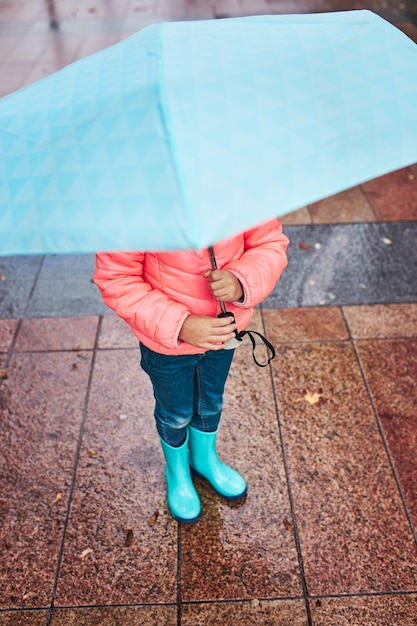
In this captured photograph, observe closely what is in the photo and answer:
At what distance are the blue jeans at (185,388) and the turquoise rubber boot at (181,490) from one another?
0.11m

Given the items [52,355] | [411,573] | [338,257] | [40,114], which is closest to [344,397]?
[411,573]

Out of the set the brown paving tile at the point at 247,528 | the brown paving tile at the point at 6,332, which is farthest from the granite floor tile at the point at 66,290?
the brown paving tile at the point at 247,528

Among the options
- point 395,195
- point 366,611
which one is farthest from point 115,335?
point 395,195

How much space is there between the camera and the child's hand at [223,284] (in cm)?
189

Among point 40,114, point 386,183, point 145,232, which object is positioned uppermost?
point 40,114

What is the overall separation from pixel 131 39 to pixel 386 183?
4.05m

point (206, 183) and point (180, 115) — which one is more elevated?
point (180, 115)

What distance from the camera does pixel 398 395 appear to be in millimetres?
3311

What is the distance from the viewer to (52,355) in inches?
141

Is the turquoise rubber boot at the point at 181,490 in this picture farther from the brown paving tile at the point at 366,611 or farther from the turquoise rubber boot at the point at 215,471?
the brown paving tile at the point at 366,611

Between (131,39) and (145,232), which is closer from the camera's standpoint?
(145,232)

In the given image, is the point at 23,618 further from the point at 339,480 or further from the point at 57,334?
the point at 57,334

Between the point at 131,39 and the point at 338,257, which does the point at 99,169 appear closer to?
the point at 131,39

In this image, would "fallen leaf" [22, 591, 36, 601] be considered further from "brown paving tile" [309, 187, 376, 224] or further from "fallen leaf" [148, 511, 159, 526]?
"brown paving tile" [309, 187, 376, 224]
